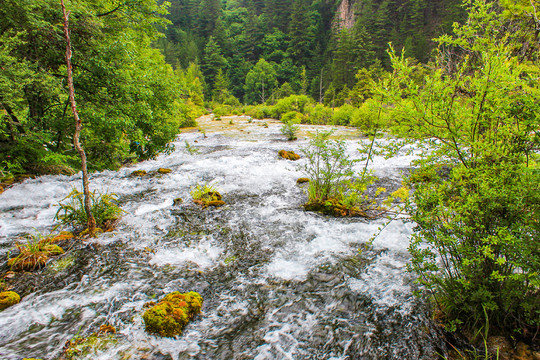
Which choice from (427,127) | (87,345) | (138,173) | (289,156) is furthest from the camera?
(289,156)

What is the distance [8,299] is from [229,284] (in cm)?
275

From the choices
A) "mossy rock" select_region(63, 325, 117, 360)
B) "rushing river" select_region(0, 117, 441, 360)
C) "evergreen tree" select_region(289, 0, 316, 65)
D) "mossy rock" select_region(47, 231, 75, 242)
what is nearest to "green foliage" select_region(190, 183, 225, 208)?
"rushing river" select_region(0, 117, 441, 360)

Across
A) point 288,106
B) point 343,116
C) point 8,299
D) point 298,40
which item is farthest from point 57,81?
point 298,40

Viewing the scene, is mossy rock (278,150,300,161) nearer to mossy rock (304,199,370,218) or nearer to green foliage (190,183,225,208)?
green foliage (190,183,225,208)

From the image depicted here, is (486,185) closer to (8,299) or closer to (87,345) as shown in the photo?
(87,345)

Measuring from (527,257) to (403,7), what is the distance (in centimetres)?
6392

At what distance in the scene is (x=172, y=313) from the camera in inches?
117

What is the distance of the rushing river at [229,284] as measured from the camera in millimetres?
2705

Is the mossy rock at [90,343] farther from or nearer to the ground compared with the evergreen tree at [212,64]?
nearer to the ground

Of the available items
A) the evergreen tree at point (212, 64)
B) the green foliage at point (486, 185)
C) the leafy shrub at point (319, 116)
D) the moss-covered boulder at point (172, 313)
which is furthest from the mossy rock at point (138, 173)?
the evergreen tree at point (212, 64)

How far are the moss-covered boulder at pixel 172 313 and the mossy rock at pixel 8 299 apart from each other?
1.73 m

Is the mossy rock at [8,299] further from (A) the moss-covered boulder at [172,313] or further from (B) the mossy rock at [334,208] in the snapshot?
(B) the mossy rock at [334,208]

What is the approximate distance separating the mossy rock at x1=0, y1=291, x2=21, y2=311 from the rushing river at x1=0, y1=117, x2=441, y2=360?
10cm

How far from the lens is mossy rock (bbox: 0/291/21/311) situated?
3.12 m
